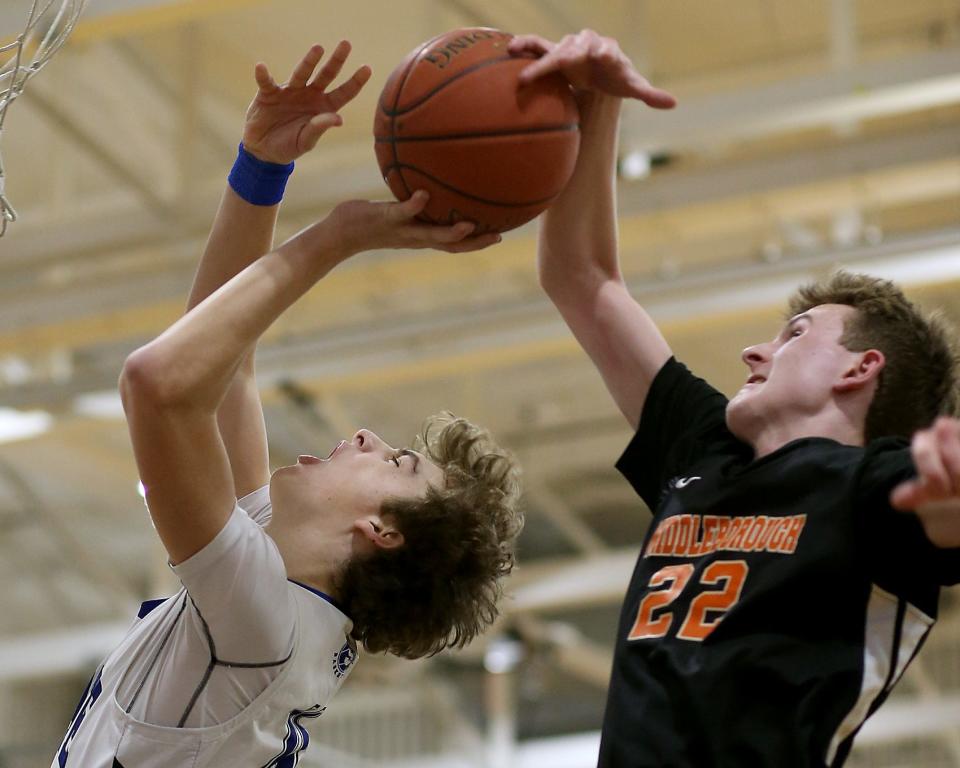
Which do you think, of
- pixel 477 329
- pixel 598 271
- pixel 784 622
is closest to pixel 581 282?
pixel 598 271

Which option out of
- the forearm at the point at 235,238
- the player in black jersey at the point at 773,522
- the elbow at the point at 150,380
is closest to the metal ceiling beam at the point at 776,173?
the player in black jersey at the point at 773,522

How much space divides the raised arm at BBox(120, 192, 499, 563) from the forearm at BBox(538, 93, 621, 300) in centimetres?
72

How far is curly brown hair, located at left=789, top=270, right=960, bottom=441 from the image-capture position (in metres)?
2.51

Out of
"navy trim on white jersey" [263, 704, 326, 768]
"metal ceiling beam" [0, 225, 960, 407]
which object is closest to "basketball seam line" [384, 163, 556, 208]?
"navy trim on white jersey" [263, 704, 326, 768]

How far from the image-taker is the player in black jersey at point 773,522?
87.2 inches

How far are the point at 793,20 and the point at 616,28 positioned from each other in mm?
978

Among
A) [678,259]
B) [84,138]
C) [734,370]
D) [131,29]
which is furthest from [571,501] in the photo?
[131,29]

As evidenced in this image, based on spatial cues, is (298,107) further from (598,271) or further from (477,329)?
(477,329)

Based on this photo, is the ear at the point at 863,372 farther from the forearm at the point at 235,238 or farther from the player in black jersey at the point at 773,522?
the forearm at the point at 235,238

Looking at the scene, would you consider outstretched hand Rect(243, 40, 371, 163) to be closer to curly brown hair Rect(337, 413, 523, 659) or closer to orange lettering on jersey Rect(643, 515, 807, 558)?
curly brown hair Rect(337, 413, 523, 659)

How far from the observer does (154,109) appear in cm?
818

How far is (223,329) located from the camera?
7.20ft

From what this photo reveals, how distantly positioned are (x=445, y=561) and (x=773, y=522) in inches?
24.1

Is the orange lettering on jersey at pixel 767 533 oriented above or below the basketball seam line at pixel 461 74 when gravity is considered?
below
